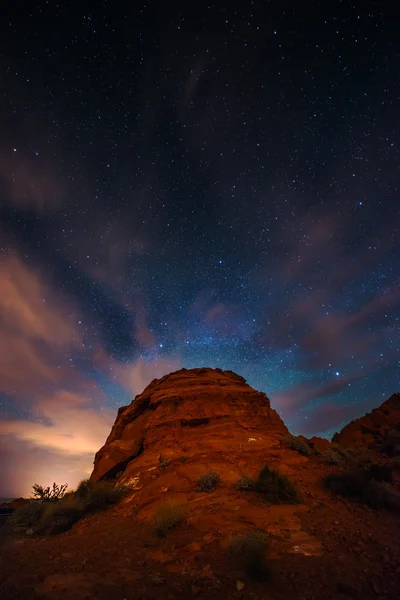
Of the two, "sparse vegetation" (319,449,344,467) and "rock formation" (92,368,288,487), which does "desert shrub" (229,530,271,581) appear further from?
"sparse vegetation" (319,449,344,467)

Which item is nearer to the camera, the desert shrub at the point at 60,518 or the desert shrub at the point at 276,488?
the desert shrub at the point at 276,488

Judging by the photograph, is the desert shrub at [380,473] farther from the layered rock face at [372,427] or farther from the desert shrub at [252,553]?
the layered rock face at [372,427]

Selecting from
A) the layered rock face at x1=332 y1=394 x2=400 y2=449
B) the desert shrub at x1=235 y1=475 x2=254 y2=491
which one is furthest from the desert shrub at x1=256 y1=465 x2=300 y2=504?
the layered rock face at x1=332 y1=394 x2=400 y2=449

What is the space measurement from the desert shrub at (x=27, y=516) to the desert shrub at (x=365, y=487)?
13.6 metres

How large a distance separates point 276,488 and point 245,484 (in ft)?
4.25

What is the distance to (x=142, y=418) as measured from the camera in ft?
66.2

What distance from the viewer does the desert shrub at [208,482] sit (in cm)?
1173

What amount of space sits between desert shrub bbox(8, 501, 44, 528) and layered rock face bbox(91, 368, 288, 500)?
10.5 feet

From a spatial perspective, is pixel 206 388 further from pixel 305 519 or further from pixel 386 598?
pixel 386 598

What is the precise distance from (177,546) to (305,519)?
390cm

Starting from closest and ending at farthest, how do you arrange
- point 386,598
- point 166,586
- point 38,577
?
point 386,598 → point 166,586 → point 38,577

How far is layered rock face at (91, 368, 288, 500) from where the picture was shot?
14.4 m

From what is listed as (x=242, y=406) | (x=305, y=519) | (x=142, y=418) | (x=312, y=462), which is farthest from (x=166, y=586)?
(x=142, y=418)

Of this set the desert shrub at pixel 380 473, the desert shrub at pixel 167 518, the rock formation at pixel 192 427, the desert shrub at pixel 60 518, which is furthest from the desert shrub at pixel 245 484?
the desert shrub at pixel 60 518
